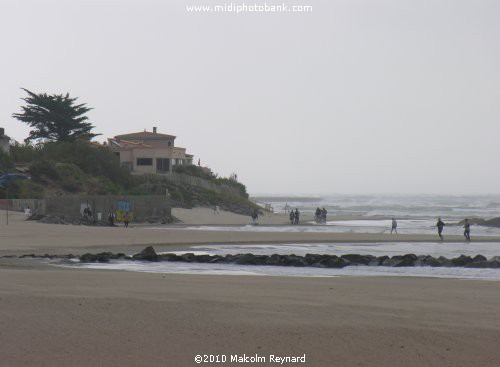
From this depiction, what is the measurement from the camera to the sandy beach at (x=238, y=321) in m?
8.72

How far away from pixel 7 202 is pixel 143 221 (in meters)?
8.22

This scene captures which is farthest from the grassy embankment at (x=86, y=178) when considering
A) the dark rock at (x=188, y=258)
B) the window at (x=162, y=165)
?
the dark rock at (x=188, y=258)

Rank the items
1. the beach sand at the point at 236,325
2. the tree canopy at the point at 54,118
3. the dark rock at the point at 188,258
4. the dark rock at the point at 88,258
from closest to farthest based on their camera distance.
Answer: the beach sand at the point at 236,325
the dark rock at the point at 88,258
the dark rock at the point at 188,258
the tree canopy at the point at 54,118

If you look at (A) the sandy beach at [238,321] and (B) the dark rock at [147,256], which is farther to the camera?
(B) the dark rock at [147,256]

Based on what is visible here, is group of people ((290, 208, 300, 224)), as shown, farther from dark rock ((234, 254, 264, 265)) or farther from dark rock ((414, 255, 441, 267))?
dark rock ((234, 254, 264, 265))

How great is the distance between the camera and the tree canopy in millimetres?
74875

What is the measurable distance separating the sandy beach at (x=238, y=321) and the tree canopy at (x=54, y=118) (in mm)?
60430

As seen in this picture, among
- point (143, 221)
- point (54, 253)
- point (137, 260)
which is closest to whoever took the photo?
point (137, 260)

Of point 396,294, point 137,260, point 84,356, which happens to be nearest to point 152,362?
point 84,356

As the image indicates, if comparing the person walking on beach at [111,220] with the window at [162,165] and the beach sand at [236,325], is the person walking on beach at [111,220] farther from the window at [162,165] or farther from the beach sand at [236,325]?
the window at [162,165]

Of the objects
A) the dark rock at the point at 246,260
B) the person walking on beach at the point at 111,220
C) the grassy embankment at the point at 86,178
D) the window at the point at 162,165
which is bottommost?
the dark rock at the point at 246,260

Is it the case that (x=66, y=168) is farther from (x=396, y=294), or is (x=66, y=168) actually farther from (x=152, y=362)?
(x=152, y=362)

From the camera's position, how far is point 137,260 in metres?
23.8

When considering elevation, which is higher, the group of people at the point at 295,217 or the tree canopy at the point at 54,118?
the tree canopy at the point at 54,118
